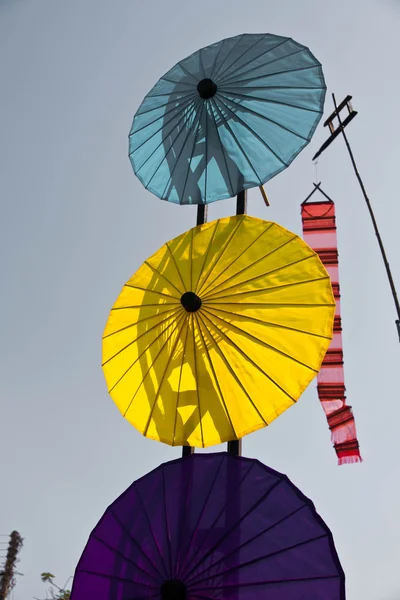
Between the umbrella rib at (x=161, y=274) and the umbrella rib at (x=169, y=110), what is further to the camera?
the umbrella rib at (x=169, y=110)

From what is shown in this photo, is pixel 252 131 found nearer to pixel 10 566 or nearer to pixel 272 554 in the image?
pixel 272 554

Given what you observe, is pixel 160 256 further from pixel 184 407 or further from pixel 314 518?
pixel 314 518

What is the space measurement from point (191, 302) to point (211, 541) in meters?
1.72

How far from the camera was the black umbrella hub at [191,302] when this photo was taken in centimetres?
439

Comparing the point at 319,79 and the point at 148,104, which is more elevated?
the point at 148,104

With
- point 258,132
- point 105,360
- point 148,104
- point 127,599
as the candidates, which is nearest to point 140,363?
point 105,360

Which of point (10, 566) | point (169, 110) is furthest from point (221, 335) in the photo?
point (10, 566)

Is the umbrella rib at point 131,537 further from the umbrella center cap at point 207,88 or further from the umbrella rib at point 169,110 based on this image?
the umbrella center cap at point 207,88

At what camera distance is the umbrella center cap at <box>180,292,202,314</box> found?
4.39 metres

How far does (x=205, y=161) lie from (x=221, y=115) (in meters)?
0.46

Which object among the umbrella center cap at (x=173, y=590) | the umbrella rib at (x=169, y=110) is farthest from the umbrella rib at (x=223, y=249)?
the umbrella center cap at (x=173, y=590)

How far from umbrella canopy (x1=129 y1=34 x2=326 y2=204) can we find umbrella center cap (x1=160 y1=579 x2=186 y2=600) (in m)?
3.00

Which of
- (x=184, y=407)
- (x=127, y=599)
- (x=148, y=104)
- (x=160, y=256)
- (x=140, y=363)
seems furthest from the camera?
(x=148, y=104)

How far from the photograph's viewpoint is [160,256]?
5.04 m
